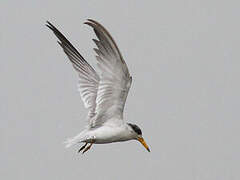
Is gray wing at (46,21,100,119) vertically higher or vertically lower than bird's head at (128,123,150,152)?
higher

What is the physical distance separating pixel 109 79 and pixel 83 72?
2391mm

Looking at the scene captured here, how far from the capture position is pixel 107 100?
428 inches

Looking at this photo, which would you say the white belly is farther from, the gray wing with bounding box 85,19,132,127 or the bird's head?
the bird's head

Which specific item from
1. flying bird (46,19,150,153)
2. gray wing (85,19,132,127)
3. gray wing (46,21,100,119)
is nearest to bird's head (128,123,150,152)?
flying bird (46,19,150,153)

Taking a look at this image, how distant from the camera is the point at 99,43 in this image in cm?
1018

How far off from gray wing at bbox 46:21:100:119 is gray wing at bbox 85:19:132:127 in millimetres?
1134

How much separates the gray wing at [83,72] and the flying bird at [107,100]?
0.02 m

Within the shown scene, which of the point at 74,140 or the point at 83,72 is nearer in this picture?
the point at 74,140

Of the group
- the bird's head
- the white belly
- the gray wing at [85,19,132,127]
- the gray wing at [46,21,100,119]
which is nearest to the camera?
the gray wing at [85,19,132,127]

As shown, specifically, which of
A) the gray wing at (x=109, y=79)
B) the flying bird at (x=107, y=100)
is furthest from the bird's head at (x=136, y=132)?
the gray wing at (x=109, y=79)

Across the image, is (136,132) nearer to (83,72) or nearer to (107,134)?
(107,134)

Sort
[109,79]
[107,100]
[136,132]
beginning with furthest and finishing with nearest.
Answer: [136,132], [107,100], [109,79]

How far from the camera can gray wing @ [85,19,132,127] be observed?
10.1 metres

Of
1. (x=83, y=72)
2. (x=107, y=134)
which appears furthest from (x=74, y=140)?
(x=83, y=72)
